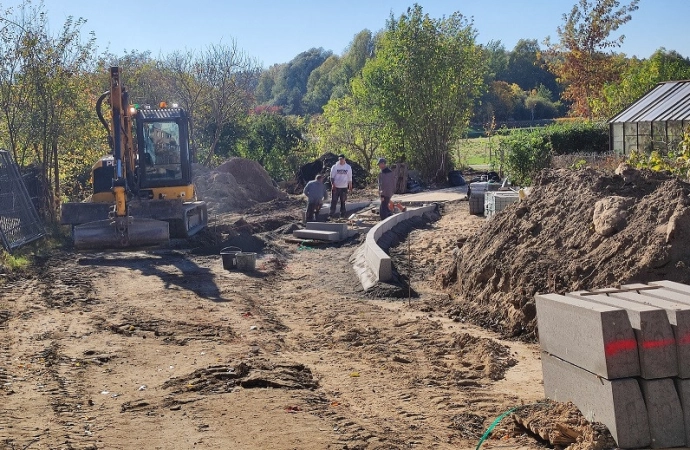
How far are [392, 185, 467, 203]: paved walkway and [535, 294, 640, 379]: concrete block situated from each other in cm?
2136

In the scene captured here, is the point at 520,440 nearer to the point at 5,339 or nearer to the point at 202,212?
the point at 5,339

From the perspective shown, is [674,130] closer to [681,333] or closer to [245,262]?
[245,262]

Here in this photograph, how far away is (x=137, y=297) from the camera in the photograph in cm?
1416

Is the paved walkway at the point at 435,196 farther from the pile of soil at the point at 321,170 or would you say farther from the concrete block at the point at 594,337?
the concrete block at the point at 594,337

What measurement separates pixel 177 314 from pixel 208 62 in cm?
3032

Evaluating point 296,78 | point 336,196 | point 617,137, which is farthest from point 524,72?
point 336,196

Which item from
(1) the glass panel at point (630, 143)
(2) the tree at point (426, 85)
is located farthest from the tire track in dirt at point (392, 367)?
(2) the tree at point (426, 85)

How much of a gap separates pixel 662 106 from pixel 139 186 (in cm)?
1717

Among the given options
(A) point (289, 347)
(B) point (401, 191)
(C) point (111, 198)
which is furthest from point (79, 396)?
(B) point (401, 191)

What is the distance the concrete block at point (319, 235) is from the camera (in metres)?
20.1

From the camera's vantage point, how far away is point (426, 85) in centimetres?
3484

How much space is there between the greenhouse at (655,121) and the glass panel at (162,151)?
47.8 feet

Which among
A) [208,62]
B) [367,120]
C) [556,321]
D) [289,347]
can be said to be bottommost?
[289,347]

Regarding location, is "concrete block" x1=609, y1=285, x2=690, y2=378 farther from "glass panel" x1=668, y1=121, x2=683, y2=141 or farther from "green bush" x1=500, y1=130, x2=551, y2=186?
"glass panel" x1=668, y1=121, x2=683, y2=141
